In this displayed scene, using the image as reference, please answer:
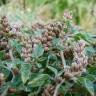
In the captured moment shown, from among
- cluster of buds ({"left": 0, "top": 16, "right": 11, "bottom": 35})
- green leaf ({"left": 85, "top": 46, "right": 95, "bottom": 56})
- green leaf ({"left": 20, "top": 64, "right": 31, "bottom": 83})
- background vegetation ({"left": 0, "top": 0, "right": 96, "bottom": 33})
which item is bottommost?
green leaf ({"left": 20, "top": 64, "right": 31, "bottom": 83})

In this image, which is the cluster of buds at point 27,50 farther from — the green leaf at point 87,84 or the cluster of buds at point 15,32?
the green leaf at point 87,84

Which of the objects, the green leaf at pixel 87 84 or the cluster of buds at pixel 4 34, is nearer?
the green leaf at pixel 87 84

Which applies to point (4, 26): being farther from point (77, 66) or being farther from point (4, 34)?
point (77, 66)

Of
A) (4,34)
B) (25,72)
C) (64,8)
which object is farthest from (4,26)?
(64,8)

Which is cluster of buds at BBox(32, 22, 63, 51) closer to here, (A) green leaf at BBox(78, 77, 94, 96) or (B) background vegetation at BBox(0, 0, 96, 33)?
(A) green leaf at BBox(78, 77, 94, 96)

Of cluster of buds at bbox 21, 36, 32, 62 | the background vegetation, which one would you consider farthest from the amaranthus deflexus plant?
the background vegetation

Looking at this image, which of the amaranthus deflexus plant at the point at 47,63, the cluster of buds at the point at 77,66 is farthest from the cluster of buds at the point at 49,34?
the cluster of buds at the point at 77,66

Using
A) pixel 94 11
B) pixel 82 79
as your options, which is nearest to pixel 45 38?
pixel 82 79

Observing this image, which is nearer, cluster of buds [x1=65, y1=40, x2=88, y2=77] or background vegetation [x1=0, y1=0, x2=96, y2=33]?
cluster of buds [x1=65, y1=40, x2=88, y2=77]
